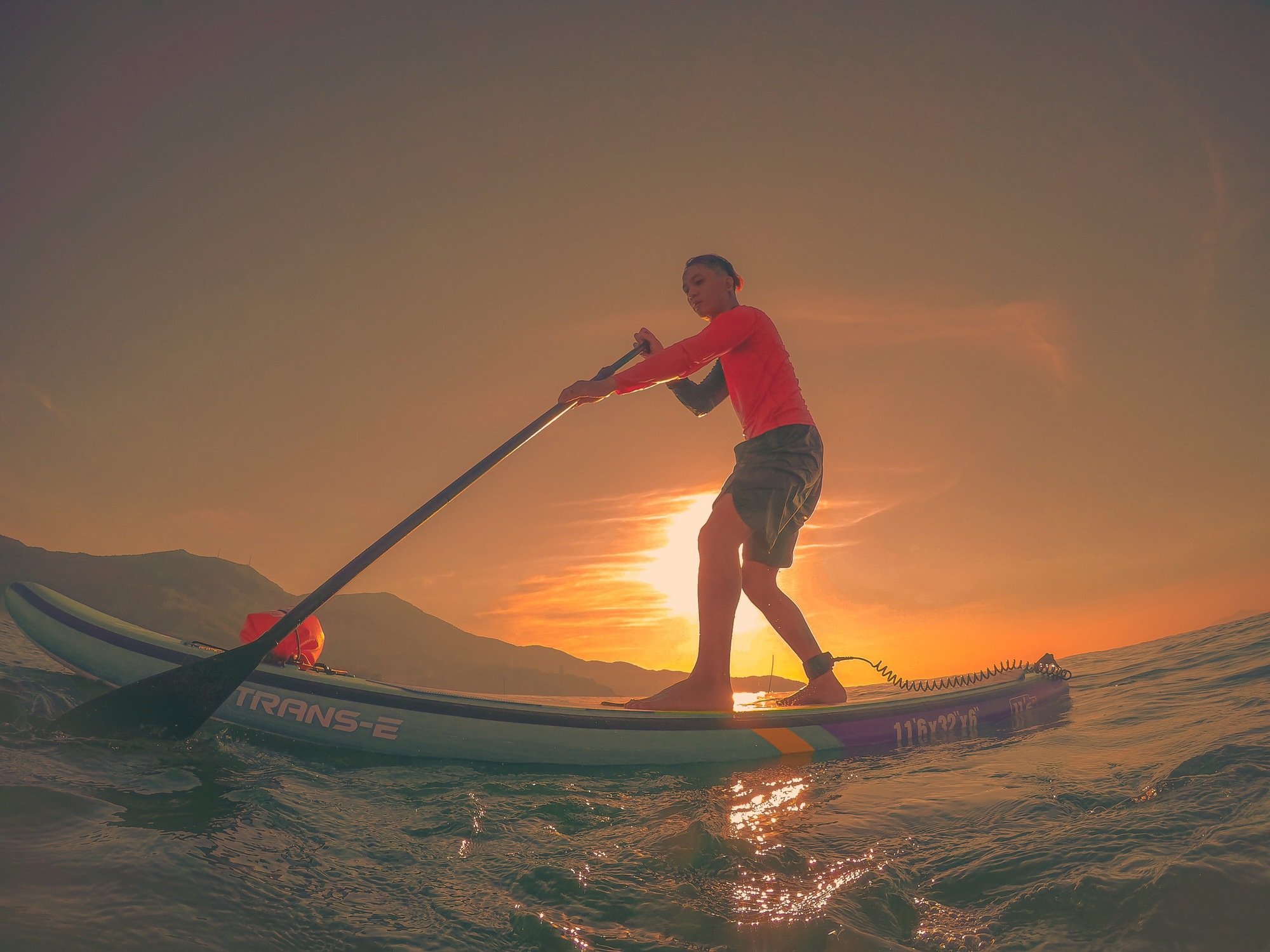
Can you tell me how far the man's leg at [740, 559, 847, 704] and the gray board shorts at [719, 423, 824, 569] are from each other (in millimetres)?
141

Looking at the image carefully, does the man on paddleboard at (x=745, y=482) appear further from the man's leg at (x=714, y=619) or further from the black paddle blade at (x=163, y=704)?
the black paddle blade at (x=163, y=704)

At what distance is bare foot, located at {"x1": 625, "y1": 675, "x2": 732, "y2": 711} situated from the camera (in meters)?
4.02

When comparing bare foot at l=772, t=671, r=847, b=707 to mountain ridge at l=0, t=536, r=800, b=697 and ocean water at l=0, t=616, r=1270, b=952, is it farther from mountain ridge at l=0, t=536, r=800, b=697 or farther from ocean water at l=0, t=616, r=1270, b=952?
mountain ridge at l=0, t=536, r=800, b=697

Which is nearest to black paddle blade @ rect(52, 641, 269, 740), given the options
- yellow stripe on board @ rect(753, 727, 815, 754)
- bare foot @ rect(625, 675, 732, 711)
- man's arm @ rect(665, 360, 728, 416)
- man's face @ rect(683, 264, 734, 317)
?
bare foot @ rect(625, 675, 732, 711)

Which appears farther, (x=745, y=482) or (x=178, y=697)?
(x=745, y=482)

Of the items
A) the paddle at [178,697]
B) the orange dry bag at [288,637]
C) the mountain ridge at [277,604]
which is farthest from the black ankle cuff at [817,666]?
the mountain ridge at [277,604]

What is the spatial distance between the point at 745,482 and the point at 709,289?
→ 150 cm

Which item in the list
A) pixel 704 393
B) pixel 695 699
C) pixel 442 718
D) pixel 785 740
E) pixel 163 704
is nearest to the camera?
pixel 163 704

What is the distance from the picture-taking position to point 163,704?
306 centimetres

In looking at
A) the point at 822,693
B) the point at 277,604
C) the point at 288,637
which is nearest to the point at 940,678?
the point at 822,693

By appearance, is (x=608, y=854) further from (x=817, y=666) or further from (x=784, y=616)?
(x=817, y=666)

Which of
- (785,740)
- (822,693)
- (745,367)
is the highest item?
(745,367)

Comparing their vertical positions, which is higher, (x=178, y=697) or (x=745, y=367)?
(x=745, y=367)

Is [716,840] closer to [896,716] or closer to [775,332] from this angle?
[896,716]
